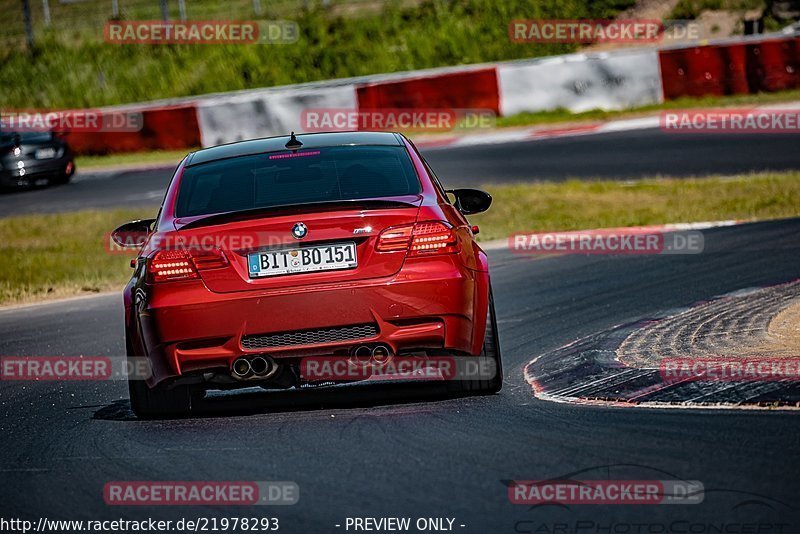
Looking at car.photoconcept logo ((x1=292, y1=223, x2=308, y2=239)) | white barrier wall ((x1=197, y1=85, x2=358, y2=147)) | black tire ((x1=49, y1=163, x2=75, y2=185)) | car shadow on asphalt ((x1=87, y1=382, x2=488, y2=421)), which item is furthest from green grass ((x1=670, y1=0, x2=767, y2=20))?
car.photoconcept logo ((x1=292, y1=223, x2=308, y2=239))

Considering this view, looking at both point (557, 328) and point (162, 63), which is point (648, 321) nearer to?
point (557, 328)

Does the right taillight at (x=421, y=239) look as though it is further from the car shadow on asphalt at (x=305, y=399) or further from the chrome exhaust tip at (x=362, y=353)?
the car shadow on asphalt at (x=305, y=399)

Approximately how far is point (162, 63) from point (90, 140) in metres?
9.96

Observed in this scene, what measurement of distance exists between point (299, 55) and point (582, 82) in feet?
41.1

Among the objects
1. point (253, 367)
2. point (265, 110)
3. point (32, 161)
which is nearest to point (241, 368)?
point (253, 367)

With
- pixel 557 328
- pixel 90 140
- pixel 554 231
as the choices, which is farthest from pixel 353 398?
pixel 90 140

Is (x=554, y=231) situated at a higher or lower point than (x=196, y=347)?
lower

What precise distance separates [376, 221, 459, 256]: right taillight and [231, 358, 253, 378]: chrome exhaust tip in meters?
0.83

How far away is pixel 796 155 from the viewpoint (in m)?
19.6

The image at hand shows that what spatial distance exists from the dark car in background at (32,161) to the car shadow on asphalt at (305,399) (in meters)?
19.3

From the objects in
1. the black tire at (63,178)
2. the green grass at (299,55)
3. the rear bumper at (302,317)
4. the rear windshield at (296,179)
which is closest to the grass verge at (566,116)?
the black tire at (63,178)

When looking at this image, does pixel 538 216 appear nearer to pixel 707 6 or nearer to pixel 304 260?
pixel 304 260

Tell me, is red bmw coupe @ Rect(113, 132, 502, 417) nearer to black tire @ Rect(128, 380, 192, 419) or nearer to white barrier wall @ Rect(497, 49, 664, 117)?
black tire @ Rect(128, 380, 192, 419)

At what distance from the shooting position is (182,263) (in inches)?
266
